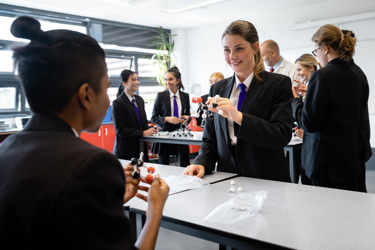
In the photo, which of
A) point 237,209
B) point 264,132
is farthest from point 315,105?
point 237,209

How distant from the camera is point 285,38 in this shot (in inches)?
286

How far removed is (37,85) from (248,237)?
2.58 ft

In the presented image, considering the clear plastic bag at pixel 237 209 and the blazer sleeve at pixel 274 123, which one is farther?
the blazer sleeve at pixel 274 123

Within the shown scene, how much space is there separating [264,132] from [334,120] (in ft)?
2.55

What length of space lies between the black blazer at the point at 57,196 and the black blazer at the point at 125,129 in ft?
10.8

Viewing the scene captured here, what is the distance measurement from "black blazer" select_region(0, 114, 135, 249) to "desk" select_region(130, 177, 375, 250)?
56 cm

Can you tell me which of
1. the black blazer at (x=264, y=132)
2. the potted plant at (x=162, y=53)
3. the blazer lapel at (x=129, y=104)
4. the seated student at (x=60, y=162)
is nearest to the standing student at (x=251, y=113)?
the black blazer at (x=264, y=132)

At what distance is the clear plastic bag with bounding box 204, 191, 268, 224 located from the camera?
1.29 meters

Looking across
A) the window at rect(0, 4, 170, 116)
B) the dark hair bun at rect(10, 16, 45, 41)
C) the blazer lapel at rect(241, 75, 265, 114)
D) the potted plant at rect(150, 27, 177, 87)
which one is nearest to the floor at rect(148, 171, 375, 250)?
the blazer lapel at rect(241, 75, 265, 114)

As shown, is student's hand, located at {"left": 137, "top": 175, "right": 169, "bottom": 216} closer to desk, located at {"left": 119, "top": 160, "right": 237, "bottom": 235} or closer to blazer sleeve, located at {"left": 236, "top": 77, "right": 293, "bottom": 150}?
desk, located at {"left": 119, "top": 160, "right": 237, "bottom": 235}

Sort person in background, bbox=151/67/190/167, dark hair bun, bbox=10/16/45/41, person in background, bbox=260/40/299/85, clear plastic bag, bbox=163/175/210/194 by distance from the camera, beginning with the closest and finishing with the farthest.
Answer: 1. dark hair bun, bbox=10/16/45/41
2. clear plastic bag, bbox=163/175/210/194
3. person in background, bbox=260/40/299/85
4. person in background, bbox=151/67/190/167

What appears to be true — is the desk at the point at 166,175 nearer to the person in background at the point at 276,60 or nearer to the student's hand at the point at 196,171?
the student's hand at the point at 196,171

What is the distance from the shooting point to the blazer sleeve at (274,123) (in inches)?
66.1

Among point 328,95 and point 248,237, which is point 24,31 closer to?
point 248,237
